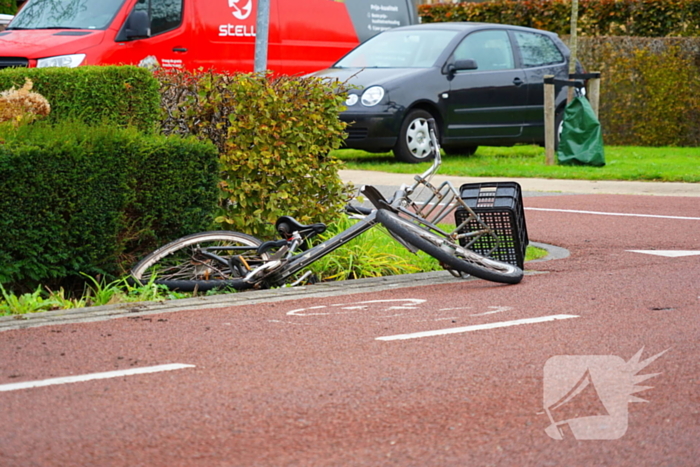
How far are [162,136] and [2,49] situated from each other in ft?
21.9

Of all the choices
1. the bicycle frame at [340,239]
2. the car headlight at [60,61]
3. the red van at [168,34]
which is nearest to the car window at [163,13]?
the red van at [168,34]

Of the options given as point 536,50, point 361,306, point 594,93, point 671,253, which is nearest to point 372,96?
point 536,50

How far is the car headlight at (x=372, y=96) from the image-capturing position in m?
14.5

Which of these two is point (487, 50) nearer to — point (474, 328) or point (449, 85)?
point (449, 85)

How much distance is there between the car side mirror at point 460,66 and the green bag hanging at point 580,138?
1.55 m

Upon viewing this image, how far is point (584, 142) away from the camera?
1537 cm

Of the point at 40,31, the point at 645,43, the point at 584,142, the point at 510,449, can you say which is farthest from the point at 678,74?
the point at 510,449

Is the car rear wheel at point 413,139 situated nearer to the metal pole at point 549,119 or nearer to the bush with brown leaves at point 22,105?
the metal pole at point 549,119

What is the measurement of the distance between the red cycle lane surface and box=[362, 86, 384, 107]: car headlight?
7886mm

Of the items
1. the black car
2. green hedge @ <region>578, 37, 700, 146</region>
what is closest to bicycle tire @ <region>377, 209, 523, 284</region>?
the black car

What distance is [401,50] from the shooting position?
15773mm

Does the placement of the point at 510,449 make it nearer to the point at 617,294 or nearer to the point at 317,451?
the point at 317,451

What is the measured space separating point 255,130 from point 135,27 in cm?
630

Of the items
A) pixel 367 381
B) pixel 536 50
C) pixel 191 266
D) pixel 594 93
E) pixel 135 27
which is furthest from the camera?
pixel 536 50
